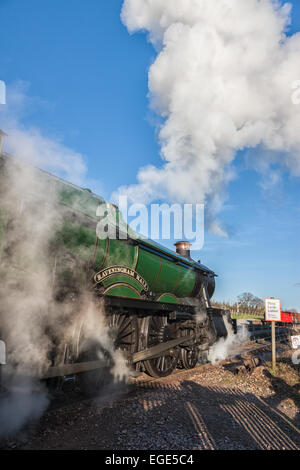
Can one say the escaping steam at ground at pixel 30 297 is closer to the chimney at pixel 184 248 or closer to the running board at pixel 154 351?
the running board at pixel 154 351

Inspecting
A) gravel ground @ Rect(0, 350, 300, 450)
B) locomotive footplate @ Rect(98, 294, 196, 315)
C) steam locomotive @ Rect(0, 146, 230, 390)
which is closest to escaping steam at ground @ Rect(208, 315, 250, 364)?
steam locomotive @ Rect(0, 146, 230, 390)

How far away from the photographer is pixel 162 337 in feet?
22.5

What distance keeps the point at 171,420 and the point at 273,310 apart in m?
5.80

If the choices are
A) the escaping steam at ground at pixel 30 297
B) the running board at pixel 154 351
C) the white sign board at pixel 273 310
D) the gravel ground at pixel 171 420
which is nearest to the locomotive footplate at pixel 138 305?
the escaping steam at ground at pixel 30 297

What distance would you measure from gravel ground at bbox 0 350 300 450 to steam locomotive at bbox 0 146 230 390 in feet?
2.01

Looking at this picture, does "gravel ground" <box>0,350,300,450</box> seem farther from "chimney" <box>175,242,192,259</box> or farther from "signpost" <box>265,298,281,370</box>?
"chimney" <box>175,242,192,259</box>

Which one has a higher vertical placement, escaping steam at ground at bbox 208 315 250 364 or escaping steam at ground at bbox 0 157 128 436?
escaping steam at ground at bbox 0 157 128 436

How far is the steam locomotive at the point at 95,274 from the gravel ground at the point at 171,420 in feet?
2.01

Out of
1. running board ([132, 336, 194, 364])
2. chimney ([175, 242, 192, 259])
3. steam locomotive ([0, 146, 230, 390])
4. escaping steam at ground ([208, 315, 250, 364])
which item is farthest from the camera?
chimney ([175, 242, 192, 259])

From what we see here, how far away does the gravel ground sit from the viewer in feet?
11.3

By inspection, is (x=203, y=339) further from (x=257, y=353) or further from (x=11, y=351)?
(x=11, y=351)

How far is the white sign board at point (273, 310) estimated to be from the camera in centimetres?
870

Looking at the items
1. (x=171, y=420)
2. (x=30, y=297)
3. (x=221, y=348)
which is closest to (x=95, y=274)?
(x=30, y=297)

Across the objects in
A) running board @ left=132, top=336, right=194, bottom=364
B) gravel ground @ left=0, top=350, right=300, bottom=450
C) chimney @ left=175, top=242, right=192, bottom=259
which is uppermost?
chimney @ left=175, top=242, right=192, bottom=259
